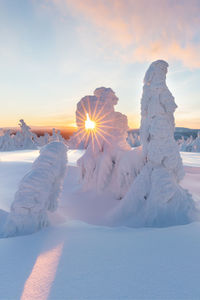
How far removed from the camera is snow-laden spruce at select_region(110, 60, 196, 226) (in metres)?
5.08

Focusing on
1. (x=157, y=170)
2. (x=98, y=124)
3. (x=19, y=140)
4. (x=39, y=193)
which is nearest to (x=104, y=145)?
(x=98, y=124)

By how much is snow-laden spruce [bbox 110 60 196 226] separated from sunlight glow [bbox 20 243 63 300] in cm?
355

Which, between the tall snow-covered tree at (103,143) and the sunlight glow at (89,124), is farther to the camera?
the sunlight glow at (89,124)

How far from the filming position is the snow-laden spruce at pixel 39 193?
3.52 metres

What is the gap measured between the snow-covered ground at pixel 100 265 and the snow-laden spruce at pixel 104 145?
5.85 m

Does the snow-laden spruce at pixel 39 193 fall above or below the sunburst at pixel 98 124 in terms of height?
below

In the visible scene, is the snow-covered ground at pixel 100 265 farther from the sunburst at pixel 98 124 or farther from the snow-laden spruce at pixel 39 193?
the sunburst at pixel 98 124

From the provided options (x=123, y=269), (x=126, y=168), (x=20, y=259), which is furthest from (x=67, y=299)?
(x=126, y=168)

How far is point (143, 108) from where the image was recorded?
6.21m

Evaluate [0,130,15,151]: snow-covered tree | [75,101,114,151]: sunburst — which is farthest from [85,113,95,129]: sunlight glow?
[0,130,15,151]: snow-covered tree

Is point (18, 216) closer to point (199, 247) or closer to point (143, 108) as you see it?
point (199, 247)

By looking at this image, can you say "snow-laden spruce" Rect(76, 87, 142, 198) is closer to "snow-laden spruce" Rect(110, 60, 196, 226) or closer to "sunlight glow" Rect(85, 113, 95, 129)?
"sunlight glow" Rect(85, 113, 95, 129)

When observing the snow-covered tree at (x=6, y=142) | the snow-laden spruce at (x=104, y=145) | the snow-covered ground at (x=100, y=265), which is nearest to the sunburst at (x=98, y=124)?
the snow-laden spruce at (x=104, y=145)

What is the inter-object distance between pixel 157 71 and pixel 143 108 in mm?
1344
